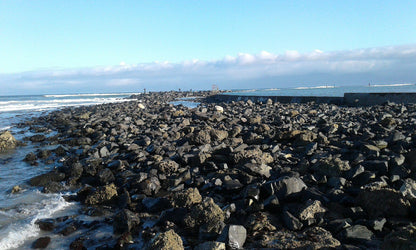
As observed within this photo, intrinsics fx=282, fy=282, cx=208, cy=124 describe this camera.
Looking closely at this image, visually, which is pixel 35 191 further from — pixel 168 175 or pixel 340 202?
pixel 340 202

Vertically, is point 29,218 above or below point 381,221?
below

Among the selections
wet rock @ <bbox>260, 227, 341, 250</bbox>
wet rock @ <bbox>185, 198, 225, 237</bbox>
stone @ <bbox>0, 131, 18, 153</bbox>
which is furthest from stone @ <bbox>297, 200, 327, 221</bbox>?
stone @ <bbox>0, 131, 18, 153</bbox>

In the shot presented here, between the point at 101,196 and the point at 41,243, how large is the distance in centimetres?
153

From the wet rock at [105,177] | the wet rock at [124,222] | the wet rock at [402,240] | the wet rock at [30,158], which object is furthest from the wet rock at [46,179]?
the wet rock at [402,240]

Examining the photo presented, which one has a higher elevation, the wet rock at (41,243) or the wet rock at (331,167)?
the wet rock at (331,167)

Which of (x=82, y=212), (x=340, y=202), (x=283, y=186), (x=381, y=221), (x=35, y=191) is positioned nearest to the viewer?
(x=381, y=221)

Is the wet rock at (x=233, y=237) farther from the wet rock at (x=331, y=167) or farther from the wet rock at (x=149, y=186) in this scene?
the wet rock at (x=331, y=167)

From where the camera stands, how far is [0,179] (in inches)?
295

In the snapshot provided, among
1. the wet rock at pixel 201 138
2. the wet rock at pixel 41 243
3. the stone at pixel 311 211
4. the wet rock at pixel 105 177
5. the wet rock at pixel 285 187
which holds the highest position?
the wet rock at pixel 201 138

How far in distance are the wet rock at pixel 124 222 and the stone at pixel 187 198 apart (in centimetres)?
72

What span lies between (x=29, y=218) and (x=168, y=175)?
275 centimetres

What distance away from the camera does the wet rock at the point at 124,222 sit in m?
4.29

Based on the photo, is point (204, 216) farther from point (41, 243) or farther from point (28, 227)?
point (28, 227)

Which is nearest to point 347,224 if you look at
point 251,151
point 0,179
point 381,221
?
point 381,221
